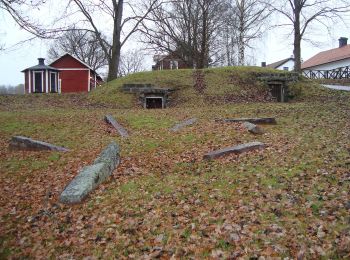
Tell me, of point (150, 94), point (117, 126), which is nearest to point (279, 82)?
point (150, 94)

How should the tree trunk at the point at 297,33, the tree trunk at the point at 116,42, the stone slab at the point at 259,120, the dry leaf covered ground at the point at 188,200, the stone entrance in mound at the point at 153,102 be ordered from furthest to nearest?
the tree trunk at the point at 297,33 → the tree trunk at the point at 116,42 → the stone entrance in mound at the point at 153,102 → the stone slab at the point at 259,120 → the dry leaf covered ground at the point at 188,200

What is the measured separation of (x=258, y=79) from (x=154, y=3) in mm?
9834

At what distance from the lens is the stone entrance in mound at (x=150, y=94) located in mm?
18938

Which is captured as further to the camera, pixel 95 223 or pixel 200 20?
pixel 200 20

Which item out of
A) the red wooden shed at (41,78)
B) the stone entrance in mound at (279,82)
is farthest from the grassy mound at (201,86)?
the red wooden shed at (41,78)

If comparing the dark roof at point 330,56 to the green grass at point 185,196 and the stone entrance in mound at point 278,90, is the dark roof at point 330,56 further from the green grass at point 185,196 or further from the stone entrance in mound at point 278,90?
the green grass at point 185,196

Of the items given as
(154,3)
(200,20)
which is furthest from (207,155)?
(200,20)

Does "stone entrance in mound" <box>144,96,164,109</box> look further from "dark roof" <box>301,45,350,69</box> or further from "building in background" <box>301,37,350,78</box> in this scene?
"dark roof" <box>301,45,350,69</box>

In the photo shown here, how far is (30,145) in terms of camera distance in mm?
9711

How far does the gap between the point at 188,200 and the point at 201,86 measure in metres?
14.2

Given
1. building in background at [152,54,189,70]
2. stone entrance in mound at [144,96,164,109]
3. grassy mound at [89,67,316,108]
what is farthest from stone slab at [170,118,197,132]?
building in background at [152,54,189,70]

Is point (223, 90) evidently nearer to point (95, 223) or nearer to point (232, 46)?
point (95, 223)

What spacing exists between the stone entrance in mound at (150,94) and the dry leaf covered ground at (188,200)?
8388 millimetres

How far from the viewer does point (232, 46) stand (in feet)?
132
